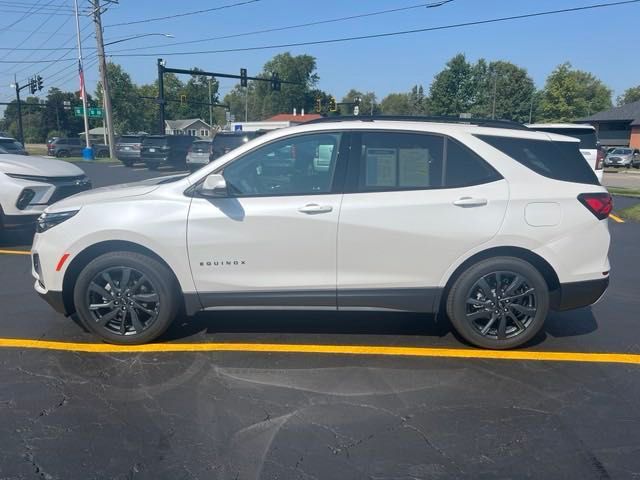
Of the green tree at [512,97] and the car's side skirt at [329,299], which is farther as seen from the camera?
the green tree at [512,97]

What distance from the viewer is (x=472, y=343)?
4133 mm

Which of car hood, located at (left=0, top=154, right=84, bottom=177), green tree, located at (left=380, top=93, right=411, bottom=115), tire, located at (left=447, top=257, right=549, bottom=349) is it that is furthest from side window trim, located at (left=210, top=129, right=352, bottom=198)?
green tree, located at (left=380, top=93, right=411, bottom=115)

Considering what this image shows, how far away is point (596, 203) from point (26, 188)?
23.4ft

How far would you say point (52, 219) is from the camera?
4.14 meters

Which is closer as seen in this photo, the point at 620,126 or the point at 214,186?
the point at 214,186

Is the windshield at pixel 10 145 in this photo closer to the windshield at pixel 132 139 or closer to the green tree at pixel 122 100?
the windshield at pixel 132 139

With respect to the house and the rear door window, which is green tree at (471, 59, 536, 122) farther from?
the rear door window

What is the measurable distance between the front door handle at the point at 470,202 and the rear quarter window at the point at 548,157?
45 centimetres

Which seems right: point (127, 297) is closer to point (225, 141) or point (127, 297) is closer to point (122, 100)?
point (225, 141)

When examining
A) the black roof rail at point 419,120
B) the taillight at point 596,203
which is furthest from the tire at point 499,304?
the black roof rail at point 419,120

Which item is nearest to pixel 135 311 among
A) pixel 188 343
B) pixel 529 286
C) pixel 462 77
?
pixel 188 343

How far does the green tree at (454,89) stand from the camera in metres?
88.6

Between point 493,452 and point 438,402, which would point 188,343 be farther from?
point 493,452

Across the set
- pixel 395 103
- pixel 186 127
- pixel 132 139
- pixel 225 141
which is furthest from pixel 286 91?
pixel 225 141
